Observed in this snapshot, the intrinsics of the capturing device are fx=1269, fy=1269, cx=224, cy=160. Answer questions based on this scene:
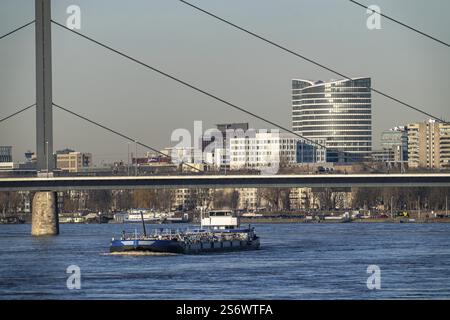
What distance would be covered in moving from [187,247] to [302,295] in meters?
24.9

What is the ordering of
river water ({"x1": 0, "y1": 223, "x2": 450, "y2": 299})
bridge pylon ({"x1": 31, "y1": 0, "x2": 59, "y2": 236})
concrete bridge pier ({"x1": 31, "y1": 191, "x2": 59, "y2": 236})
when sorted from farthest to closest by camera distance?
concrete bridge pier ({"x1": 31, "y1": 191, "x2": 59, "y2": 236}), bridge pylon ({"x1": 31, "y1": 0, "x2": 59, "y2": 236}), river water ({"x1": 0, "y1": 223, "x2": 450, "y2": 299})

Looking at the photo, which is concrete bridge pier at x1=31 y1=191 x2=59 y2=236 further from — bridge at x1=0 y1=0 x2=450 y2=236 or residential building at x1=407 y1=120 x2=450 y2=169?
residential building at x1=407 y1=120 x2=450 y2=169

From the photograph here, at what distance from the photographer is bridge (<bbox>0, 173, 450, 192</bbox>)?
5959cm

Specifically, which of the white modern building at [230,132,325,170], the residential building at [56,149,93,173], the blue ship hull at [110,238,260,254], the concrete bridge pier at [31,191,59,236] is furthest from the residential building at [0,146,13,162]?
the blue ship hull at [110,238,260,254]

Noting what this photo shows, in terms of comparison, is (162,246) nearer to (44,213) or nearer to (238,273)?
(238,273)

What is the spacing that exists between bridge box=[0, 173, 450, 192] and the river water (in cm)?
406

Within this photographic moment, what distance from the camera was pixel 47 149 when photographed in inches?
2461

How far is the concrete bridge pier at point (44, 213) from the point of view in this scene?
7012 cm

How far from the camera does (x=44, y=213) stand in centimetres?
7038

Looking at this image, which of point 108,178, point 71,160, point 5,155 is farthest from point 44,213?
point 71,160

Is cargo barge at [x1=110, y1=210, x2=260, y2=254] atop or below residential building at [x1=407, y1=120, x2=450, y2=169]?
below

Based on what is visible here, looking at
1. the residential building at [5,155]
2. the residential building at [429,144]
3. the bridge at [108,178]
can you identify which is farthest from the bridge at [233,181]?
the residential building at [429,144]

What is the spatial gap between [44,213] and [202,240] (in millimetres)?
18112
